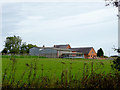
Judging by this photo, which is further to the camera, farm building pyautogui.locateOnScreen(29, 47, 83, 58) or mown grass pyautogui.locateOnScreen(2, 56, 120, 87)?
farm building pyautogui.locateOnScreen(29, 47, 83, 58)

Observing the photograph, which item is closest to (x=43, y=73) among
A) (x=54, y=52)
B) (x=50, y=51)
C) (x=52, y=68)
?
(x=52, y=68)

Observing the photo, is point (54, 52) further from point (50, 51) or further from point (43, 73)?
point (43, 73)

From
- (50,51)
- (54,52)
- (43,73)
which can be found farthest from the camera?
(50,51)

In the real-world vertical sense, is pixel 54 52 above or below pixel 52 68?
above

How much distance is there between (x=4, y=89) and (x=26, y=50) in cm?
6275

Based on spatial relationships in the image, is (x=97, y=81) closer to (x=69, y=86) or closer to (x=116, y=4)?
(x=69, y=86)

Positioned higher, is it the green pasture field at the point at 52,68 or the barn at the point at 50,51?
the barn at the point at 50,51

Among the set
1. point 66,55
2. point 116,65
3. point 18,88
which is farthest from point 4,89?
point 66,55

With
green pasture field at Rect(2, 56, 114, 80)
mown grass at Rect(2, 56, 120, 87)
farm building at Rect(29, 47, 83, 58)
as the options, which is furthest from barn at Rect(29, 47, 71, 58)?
→ mown grass at Rect(2, 56, 120, 87)

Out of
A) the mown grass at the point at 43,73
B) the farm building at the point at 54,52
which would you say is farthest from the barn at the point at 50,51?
the mown grass at the point at 43,73

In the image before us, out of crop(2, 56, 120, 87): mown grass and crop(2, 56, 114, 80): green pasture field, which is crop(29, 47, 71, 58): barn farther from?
crop(2, 56, 120, 87): mown grass

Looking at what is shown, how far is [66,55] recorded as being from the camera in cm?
5978

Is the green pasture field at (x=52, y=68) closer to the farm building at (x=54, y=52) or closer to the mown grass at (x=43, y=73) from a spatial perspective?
the mown grass at (x=43, y=73)

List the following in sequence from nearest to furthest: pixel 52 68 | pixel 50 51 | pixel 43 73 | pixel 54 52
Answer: pixel 43 73 → pixel 52 68 → pixel 54 52 → pixel 50 51
